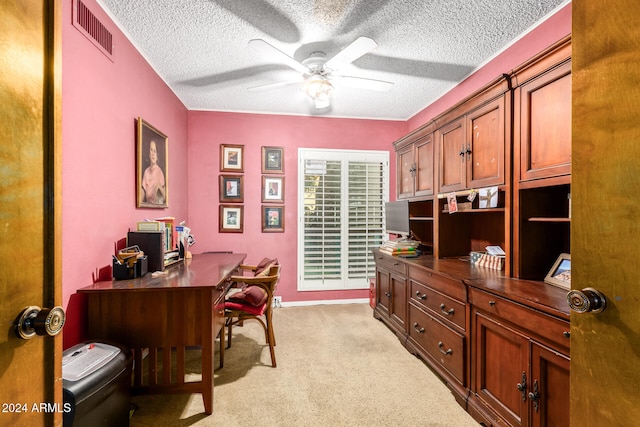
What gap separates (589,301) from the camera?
0.79 meters

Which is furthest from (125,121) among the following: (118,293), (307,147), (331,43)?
(307,147)

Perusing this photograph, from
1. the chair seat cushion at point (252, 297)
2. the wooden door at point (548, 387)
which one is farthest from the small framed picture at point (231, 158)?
the wooden door at point (548, 387)

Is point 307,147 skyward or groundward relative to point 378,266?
skyward

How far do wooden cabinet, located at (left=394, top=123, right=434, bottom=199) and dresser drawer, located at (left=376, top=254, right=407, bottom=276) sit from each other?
80 cm

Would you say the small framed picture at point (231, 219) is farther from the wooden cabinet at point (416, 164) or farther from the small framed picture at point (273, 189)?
the wooden cabinet at point (416, 164)

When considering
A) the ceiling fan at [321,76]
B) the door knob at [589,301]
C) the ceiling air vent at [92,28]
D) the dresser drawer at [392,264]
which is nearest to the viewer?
the door knob at [589,301]

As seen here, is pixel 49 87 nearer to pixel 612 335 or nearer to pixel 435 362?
pixel 612 335

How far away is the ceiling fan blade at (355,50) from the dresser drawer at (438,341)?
2159mm

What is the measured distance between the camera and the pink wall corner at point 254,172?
4.06 meters

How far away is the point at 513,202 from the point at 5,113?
246 centimetres

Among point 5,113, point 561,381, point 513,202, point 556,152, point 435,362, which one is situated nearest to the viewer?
point 5,113

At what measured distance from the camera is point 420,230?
365 cm

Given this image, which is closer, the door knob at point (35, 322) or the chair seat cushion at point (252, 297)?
the door knob at point (35, 322)

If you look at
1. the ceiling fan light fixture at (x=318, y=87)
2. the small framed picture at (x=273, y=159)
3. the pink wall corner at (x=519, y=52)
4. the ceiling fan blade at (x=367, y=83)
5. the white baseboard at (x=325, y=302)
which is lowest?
the white baseboard at (x=325, y=302)
